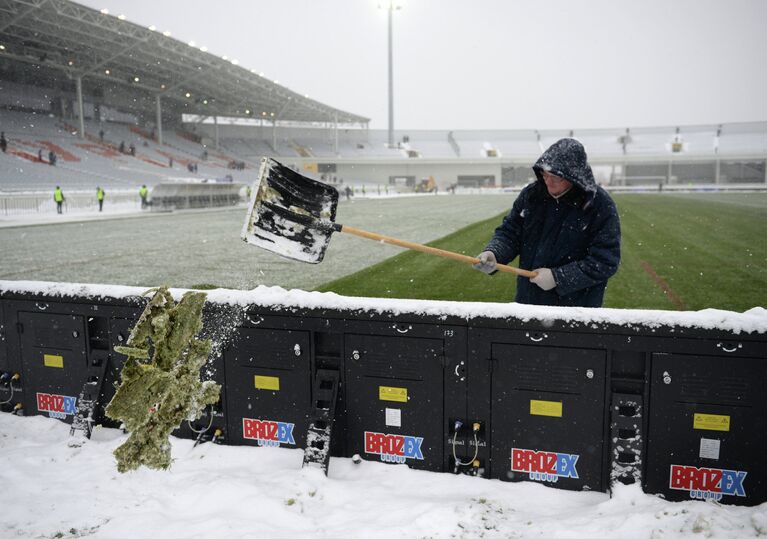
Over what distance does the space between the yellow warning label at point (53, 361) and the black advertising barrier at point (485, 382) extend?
0.47 feet

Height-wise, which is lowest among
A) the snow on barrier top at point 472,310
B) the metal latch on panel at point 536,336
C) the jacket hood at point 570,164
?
the metal latch on panel at point 536,336

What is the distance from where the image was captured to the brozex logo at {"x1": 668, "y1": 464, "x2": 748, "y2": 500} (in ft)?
9.03

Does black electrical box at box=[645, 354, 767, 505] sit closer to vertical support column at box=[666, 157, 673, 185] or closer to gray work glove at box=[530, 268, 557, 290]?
gray work glove at box=[530, 268, 557, 290]

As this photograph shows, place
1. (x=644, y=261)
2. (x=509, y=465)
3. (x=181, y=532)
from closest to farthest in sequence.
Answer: (x=181, y=532), (x=509, y=465), (x=644, y=261)

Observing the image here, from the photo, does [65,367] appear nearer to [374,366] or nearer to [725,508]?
[374,366]

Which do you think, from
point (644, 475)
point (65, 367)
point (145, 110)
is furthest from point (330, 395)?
point (145, 110)

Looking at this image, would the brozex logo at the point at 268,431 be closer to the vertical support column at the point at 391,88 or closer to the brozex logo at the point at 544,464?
the brozex logo at the point at 544,464

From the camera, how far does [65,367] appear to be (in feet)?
12.5

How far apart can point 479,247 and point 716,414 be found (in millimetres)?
10027

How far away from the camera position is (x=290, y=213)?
3.38 m

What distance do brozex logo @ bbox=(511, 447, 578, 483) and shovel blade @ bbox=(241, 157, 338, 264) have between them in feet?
5.01

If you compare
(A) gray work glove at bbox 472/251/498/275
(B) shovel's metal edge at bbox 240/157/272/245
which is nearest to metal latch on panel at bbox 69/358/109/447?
(B) shovel's metal edge at bbox 240/157/272/245

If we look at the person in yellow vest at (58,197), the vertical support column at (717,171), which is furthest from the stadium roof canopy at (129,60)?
the vertical support column at (717,171)

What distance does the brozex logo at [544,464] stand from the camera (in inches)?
117
